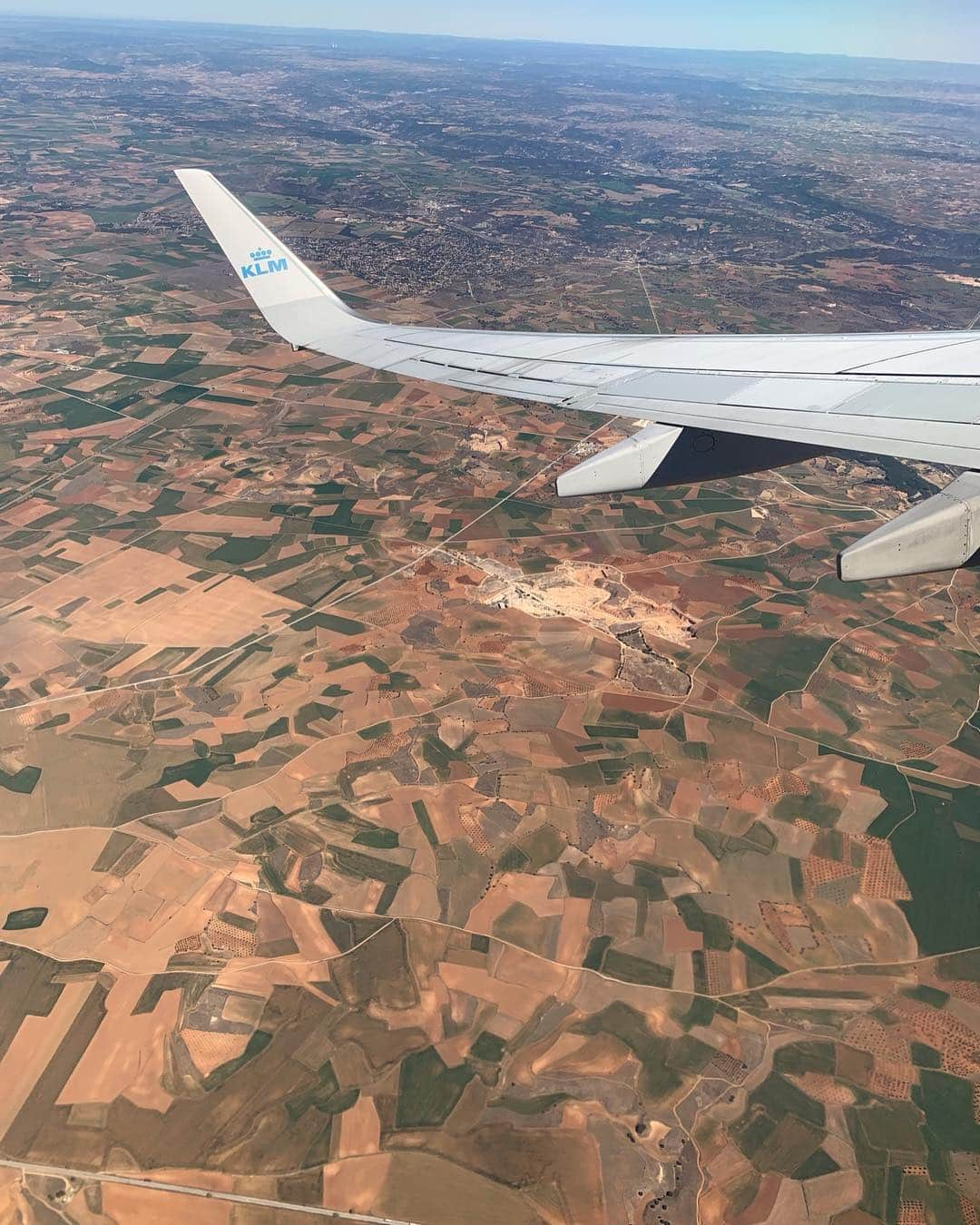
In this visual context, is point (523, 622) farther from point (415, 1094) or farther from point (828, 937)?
point (415, 1094)

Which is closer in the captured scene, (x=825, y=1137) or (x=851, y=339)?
(x=851, y=339)

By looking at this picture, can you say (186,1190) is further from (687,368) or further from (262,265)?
(687,368)

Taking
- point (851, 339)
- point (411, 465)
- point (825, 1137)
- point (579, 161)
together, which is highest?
point (579, 161)

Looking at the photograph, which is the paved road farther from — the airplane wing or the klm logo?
the klm logo

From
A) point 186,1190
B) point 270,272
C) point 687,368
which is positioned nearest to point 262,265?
point 270,272

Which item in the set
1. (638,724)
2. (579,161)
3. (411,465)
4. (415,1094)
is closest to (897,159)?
(579,161)

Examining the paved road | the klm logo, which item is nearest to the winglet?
the klm logo

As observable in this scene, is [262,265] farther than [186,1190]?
No

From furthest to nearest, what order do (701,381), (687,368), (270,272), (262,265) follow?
(270,272) < (262,265) < (687,368) < (701,381)
